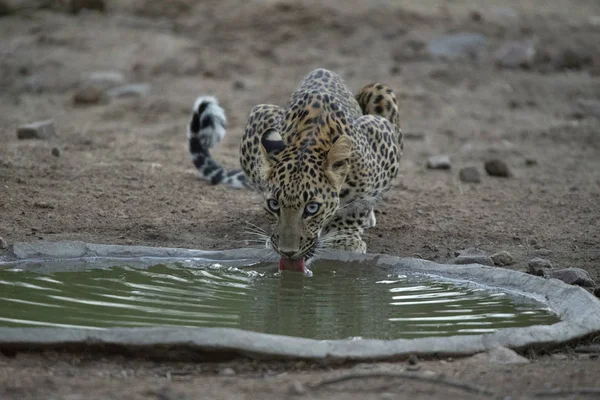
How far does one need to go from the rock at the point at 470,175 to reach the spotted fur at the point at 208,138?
2635 millimetres

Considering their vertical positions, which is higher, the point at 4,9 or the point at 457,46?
the point at 4,9

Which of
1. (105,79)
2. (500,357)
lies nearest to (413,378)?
(500,357)

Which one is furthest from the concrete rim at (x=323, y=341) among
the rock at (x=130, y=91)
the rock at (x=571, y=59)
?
the rock at (x=571, y=59)

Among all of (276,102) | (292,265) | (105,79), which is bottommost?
(292,265)

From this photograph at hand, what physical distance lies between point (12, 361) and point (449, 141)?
9.54 metres

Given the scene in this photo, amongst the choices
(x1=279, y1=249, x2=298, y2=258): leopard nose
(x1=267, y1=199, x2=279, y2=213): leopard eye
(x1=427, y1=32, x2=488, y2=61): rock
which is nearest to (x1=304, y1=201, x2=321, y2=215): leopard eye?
(x1=267, y1=199, x2=279, y2=213): leopard eye

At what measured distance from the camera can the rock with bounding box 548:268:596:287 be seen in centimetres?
820

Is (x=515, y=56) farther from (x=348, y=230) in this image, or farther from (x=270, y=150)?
(x=270, y=150)

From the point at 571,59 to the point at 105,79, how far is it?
782cm

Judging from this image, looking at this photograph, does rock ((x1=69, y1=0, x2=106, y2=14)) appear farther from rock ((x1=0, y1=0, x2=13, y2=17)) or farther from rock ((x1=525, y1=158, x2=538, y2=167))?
rock ((x1=525, y1=158, x2=538, y2=167))

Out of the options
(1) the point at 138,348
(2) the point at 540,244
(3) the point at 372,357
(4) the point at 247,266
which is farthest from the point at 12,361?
(2) the point at 540,244

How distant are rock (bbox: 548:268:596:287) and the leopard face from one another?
5.94 feet

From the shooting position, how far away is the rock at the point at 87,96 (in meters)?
16.1

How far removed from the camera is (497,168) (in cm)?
1271
